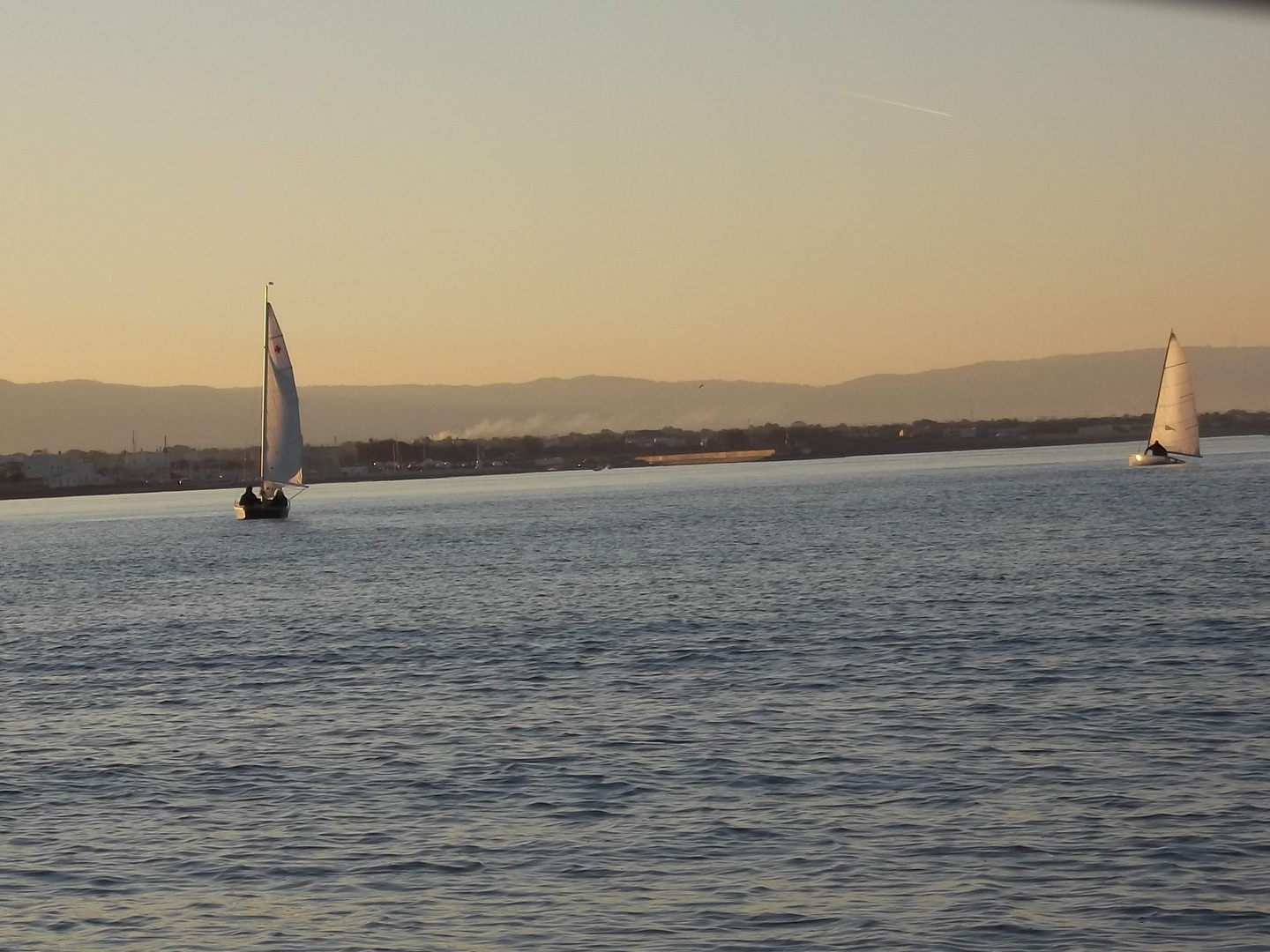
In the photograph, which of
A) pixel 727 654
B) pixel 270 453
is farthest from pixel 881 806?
pixel 270 453

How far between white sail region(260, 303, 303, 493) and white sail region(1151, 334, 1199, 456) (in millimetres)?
96223

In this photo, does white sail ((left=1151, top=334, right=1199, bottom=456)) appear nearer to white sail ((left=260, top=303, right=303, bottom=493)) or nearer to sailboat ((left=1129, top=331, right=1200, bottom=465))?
sailboat ((left=1129, top=331, right=1200, bottom=465))

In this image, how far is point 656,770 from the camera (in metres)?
23.8

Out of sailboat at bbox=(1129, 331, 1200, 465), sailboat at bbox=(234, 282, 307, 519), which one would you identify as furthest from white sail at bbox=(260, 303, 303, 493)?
sailboat at bbox=(1129, 331, 1200, 465)

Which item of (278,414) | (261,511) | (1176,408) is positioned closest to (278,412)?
(278,414)

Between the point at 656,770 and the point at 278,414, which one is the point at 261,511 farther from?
the point at 656,770

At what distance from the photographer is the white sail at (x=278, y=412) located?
129 metres

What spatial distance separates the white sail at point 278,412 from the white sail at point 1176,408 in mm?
96223

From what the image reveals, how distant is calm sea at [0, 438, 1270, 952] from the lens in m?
16.3

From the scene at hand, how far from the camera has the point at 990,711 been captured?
28.6m

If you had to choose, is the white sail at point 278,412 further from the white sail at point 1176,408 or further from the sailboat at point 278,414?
the white sail at point 1176,408

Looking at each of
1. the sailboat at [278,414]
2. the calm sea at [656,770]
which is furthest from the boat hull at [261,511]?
the calm sea at [656,770]

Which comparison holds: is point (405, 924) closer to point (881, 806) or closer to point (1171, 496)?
point (881, 806)

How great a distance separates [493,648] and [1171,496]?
99778 millimetres
